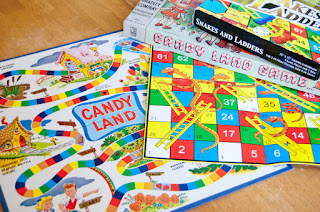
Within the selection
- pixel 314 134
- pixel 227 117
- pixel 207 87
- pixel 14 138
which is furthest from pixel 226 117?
pixel 14 138

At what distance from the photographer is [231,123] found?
870 millimetres

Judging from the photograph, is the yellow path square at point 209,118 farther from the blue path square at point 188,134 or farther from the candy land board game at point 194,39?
the candy land board game at point 194,39

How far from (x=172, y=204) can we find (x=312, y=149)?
369 millimetres

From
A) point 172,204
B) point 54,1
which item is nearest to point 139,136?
point 172,204

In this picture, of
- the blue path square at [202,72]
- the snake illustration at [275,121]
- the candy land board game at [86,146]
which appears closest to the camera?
the candy land board game at [86,146]

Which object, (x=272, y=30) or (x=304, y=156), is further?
(x=272, y=30)

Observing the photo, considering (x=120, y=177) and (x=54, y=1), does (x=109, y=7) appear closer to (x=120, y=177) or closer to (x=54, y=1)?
(x=54, y=1)

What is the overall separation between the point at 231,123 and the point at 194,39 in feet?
0.88

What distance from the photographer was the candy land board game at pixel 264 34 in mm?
908

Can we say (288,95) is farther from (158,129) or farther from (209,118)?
(158,129)

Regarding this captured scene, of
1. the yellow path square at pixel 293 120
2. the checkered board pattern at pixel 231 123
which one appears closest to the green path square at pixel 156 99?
the checkered board pattern at pixel 231 123

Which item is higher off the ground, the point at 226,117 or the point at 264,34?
the point at 264,34

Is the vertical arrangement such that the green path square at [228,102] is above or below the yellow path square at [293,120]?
above

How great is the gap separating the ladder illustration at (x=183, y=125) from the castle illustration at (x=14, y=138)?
1.06ft
